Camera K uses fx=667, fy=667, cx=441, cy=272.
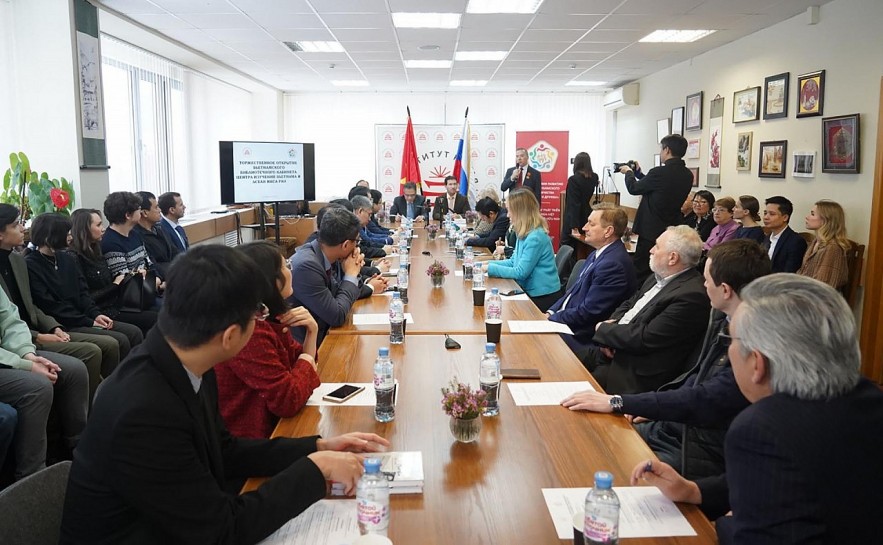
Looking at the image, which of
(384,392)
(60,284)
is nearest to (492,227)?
(60,284)

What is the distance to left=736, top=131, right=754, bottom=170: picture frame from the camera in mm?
7340

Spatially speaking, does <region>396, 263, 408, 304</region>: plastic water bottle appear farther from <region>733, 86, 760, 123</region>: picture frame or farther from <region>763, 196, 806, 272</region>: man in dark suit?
<region>733, 86, 760, 123</region>: picture frame

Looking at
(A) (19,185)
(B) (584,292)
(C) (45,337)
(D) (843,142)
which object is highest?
(D) (843,142)

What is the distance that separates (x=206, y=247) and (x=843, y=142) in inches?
229

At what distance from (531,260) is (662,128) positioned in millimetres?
6310

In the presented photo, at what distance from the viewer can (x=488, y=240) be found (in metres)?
6.97

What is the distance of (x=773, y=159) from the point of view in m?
6.79

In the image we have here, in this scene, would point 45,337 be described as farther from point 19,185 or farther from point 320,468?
point 320,468

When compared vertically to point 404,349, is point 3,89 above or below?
above

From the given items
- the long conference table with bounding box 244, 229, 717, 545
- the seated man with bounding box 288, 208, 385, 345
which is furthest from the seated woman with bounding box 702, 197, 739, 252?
the seated man with bounding box 288, 208, 385, 345

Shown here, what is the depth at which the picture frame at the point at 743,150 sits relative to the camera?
7340 mm

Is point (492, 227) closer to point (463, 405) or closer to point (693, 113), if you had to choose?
point (693, 113)

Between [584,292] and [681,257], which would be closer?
[681,257]

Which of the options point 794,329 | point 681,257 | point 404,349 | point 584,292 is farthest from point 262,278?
point 584,292
